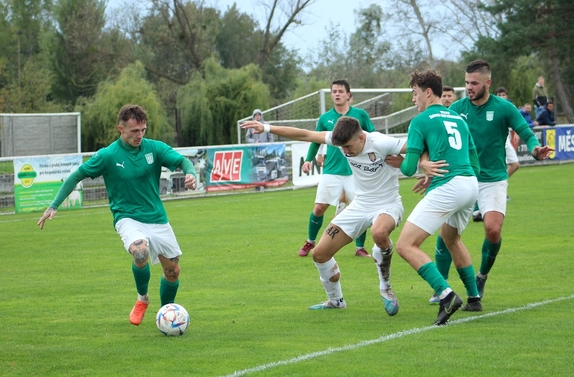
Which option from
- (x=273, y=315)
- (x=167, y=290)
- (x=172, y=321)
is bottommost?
(x=273, y=315)

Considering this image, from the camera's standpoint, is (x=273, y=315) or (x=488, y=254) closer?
(x=273, y=315)

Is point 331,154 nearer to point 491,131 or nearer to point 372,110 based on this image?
point 491,131

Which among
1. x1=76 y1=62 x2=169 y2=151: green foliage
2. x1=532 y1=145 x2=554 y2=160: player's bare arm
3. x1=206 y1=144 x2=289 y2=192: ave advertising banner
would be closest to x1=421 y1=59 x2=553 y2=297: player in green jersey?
x1=532 y1=145 x2=554 y2=160: player's bare arm

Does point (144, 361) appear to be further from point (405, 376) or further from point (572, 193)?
point (572, 193)

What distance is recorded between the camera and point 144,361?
6258 mm

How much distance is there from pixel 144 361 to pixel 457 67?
56.8 m

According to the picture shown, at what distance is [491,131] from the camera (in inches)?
325

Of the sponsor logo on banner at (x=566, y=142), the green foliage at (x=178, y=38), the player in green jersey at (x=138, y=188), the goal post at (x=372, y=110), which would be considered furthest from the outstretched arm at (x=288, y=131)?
the green foliage at (x=178, y=38)

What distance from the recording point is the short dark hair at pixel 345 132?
295 inches

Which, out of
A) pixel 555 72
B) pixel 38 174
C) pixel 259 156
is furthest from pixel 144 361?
pixel 555 72

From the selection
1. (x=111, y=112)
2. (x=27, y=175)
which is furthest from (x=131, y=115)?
(x=111, y=112)

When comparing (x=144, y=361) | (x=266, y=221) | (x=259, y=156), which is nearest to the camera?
(x=144, y=361)

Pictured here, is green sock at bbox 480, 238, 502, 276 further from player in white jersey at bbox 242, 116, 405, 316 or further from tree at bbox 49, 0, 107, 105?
tree at bbox 49, 0, 107, 105

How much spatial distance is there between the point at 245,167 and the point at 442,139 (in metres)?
17.3
